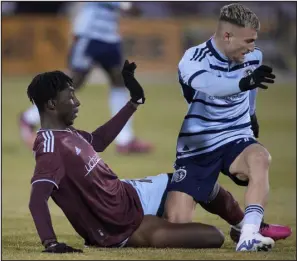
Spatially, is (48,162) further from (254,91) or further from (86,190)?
(254,91)

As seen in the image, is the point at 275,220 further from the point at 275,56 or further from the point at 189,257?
the point at 275,56

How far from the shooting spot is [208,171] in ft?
24.8

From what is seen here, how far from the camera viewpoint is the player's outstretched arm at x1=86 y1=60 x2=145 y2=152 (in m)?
7.43

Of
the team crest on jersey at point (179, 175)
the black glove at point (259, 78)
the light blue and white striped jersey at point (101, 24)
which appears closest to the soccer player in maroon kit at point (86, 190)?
the team crest on jersey at point (179, 175)

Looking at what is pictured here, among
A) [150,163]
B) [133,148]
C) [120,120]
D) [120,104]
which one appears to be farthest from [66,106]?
[120,104]

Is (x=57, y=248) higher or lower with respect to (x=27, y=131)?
lower

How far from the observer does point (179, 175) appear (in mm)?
7582

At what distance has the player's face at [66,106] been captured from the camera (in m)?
6.93

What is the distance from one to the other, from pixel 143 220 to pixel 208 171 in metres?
0.68

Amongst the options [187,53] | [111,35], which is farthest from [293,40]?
[187,53]

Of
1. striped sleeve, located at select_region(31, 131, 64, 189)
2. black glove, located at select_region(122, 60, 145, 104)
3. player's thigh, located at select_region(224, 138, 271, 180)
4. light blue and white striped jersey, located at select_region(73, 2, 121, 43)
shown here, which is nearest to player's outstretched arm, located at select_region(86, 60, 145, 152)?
black glove, located at select_region(122, 60, 145, 104)

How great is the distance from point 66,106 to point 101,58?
7720 millimetres

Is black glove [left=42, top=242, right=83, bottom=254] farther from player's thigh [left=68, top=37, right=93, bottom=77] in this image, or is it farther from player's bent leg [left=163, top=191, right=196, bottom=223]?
player's thigh [left=68, top=37, right=93, bottom=77]

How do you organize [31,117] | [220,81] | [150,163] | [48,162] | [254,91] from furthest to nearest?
[31,117]
[150,163]
[254,91]
[220,81]
[48,162]
